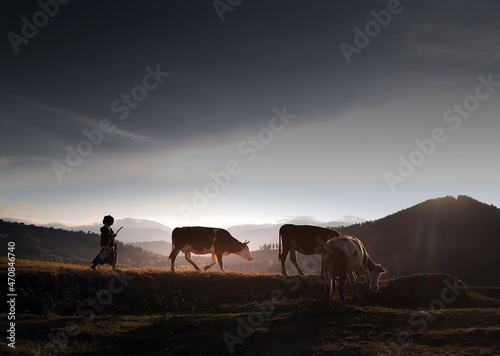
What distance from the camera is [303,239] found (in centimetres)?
2241

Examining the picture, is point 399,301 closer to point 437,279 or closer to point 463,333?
point 437,279

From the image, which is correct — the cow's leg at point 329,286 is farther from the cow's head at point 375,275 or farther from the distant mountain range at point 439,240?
the distant mountain range at point 439,240

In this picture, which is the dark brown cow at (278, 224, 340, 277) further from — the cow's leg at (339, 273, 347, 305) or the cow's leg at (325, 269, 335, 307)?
the cow's leg at (339, 273, 347, 305)

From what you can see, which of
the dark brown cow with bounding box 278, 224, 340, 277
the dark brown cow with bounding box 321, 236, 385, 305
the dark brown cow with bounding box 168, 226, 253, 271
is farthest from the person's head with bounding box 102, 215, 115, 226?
the dark brown cow with bounding box 321, 236, 385, 305

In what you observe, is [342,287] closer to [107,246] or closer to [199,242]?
[199,242]

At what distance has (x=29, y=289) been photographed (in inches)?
674

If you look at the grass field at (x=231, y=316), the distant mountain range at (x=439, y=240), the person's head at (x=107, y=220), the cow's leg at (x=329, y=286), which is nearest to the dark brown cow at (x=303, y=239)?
the grass field at (x=231, y=316)

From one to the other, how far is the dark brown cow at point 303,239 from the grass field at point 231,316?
6.75 feet

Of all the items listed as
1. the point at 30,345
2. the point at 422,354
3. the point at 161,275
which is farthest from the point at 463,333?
the point at 161,275

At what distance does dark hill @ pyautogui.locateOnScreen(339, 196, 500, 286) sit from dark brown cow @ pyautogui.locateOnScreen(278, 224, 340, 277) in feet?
365

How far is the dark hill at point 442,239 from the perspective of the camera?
415 ft

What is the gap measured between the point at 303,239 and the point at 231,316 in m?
9.09

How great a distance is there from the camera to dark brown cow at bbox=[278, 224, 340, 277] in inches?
868

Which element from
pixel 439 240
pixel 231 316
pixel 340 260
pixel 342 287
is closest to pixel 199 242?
pixel 231 316
